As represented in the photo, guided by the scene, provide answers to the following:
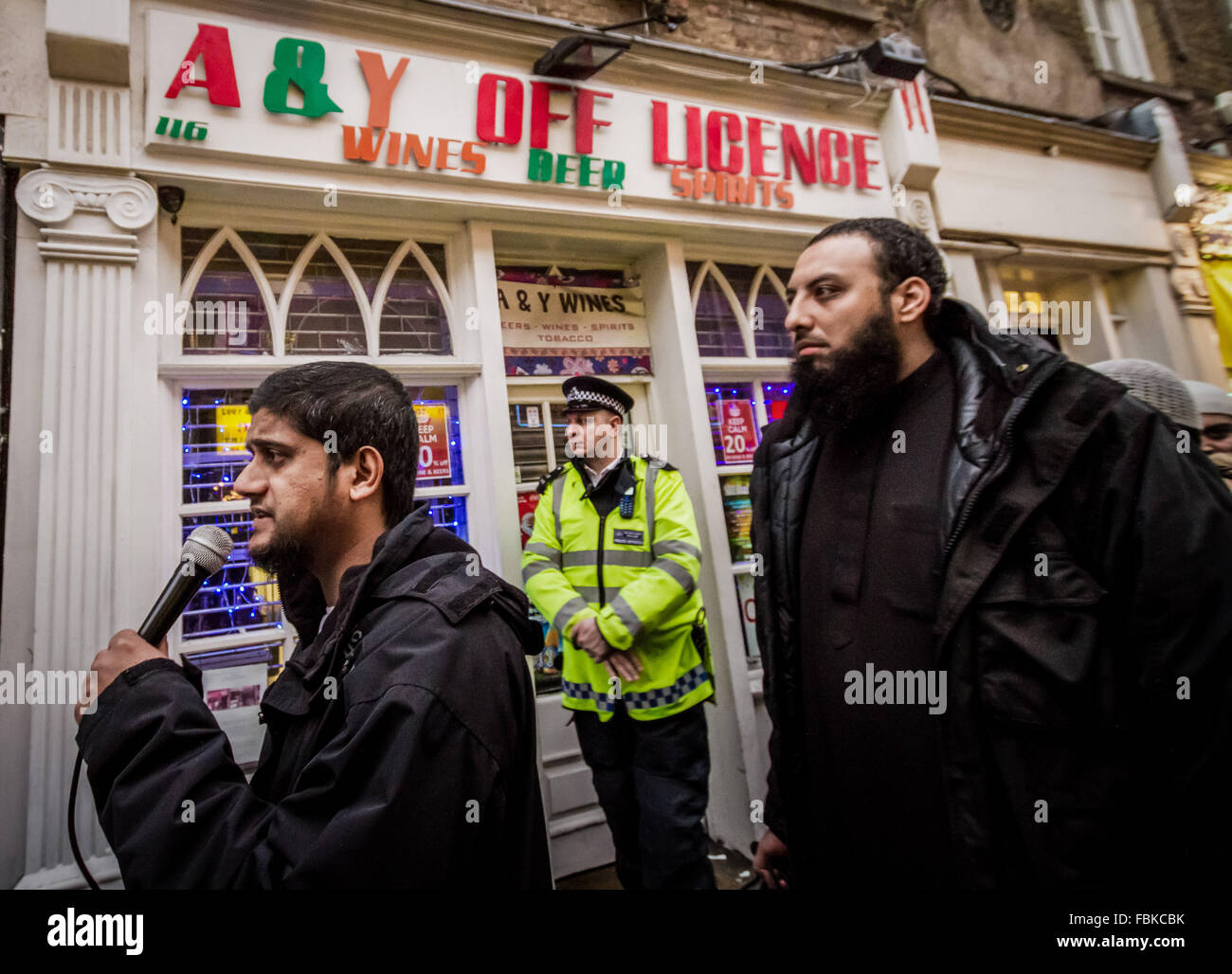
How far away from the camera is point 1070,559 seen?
1.35 metres

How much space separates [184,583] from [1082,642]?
2097mm

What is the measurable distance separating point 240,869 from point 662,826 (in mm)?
2207

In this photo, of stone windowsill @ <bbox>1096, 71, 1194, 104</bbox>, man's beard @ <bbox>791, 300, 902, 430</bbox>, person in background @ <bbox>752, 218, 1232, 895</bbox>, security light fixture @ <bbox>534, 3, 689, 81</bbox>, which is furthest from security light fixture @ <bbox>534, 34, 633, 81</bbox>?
stone windowsill @ <bbox>1096, 71, 1194, 104</bbox>

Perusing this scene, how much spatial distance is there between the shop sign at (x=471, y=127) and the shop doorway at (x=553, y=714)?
135 centimetres

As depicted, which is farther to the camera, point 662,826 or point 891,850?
point 662,826

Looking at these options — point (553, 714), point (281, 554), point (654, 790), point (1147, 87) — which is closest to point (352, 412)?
point (281, 554)

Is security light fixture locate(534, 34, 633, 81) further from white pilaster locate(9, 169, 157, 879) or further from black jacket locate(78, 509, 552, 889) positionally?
black jacket locate(78, 509, 552, 889)

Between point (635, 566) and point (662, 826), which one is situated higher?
point (635, 566)

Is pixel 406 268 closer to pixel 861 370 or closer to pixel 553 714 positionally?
pixel 553 714

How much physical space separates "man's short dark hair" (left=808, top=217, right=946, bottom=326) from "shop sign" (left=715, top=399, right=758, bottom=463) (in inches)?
99.5

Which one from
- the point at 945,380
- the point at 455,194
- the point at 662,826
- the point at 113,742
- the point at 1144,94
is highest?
the point at 1144,94
